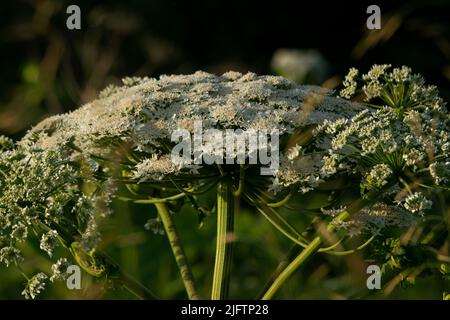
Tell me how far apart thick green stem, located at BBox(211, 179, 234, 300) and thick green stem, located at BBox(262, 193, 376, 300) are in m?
0.17

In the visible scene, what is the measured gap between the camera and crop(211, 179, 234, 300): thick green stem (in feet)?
10.5

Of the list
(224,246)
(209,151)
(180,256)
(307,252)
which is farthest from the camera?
(180,256)

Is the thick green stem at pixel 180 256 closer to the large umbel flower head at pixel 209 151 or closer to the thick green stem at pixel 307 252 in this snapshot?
the large umbel flower head at pixel 209 151

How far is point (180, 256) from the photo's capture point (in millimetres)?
3346

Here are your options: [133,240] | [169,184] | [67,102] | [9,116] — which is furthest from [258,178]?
[67,102]

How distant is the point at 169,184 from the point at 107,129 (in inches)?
12.7

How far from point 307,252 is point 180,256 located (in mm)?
555

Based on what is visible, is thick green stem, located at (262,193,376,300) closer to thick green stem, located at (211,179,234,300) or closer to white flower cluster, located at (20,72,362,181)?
thick green stem, located at (211,179,234,300)

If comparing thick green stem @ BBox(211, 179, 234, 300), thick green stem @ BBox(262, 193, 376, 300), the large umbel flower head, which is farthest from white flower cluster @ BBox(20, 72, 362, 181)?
thick green stem @ BBox(262, 193, 376, 300)

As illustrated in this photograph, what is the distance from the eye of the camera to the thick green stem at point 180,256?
3.26 m

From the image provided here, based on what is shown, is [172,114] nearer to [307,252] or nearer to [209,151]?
[209,151]

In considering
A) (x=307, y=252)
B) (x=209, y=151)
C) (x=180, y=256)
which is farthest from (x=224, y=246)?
(x=209, y=151)

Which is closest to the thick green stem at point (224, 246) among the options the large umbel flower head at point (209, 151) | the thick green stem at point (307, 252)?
the large umbel flower head at point (209, 151)
